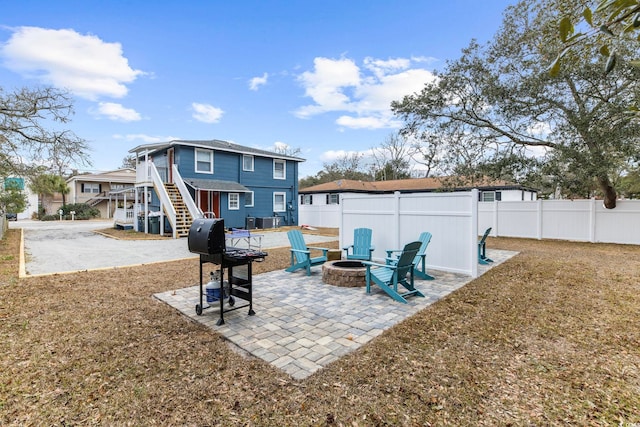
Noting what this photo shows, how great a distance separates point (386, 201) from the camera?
326 inches

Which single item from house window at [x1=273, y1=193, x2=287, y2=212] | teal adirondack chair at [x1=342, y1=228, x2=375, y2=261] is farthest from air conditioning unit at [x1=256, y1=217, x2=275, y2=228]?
teal adirondack chair at [x1=342, y1=228, x2=375, y2=261]

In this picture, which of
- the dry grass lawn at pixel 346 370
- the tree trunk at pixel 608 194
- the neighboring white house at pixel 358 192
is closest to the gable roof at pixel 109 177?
the neighboring white house at pixel 358 192

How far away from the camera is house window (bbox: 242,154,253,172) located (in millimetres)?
19625

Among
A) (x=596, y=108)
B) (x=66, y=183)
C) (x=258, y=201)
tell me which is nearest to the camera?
(x=596, y=108)

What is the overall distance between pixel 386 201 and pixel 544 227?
32.8 feet

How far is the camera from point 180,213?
14836 mm

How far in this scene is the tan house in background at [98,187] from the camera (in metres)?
32.4

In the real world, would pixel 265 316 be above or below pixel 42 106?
below

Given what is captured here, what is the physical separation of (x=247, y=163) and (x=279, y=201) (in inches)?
135

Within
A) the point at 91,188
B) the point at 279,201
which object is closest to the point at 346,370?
the point at 279,201

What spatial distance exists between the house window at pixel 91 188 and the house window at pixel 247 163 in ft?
79.8

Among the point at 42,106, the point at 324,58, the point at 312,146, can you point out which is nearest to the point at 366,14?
the point at 324,58

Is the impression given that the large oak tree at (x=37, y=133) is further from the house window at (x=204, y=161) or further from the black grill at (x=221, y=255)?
the black grill at (x=221, y=255)

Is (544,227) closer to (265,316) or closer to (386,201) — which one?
(386,201)
